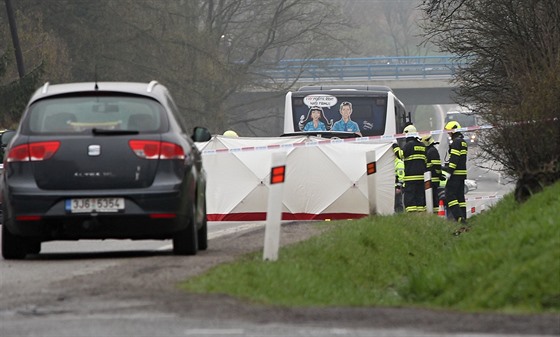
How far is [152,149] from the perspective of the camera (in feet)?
43.1

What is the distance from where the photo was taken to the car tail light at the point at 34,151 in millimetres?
13094

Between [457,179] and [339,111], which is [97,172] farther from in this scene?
[339,111]

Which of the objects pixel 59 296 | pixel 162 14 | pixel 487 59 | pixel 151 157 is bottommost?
pixel 59 296

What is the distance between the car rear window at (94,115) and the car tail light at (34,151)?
175mm

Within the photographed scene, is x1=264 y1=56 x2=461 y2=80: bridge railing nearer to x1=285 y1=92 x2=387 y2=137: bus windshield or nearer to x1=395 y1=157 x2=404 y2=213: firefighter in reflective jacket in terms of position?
x1=285 y1=92 x2=387 y2=137: bus windshield

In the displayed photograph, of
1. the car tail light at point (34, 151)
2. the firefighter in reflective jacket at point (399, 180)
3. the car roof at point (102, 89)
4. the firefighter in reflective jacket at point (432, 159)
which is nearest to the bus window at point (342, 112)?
the firefighter in reflective jacket at point (399, 180)

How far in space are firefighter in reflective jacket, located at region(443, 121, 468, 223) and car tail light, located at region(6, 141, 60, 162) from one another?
1182 centimetres

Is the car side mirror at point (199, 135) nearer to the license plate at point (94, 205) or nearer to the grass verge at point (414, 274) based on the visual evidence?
the grass verge at point (414, 274)

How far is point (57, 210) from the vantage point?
12992 mm

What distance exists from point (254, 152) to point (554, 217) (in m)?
12.0

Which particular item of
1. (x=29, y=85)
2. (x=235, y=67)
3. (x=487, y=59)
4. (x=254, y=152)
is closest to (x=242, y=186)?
(x=254, y=152)

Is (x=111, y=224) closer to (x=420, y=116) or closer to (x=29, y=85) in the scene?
(x=29, y=85)

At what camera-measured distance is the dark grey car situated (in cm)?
1302

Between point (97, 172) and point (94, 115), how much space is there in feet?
1.98
